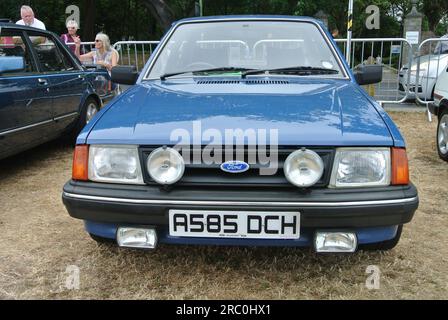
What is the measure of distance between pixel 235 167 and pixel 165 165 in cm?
34

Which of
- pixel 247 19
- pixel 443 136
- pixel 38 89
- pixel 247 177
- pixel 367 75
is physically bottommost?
pixel 443 136

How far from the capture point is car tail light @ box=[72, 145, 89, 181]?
232 cm

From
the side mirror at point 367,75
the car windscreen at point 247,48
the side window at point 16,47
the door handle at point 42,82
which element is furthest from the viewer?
the door handle at point 42,82

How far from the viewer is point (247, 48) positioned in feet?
10.9

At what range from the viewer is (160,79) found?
10.5ft

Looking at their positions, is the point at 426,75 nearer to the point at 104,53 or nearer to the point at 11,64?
the point at 104,53

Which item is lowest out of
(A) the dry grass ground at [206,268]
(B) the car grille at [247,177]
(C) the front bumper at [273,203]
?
(A) the dry grass ground at [206,268]

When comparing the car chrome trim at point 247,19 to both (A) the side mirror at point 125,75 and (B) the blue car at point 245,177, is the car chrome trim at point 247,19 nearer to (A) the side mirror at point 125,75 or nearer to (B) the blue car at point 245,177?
(A) the side mirror at point 125,75

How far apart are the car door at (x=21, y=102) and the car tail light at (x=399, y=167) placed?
3.41 m

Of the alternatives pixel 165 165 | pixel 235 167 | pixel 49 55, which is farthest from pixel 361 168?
pixel 49 55

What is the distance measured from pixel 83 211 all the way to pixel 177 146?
61 centimetres

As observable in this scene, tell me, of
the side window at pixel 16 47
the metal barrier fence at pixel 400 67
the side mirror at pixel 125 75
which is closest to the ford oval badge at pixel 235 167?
the side mirror at pixel 125 75

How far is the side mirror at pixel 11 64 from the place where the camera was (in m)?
4.04
